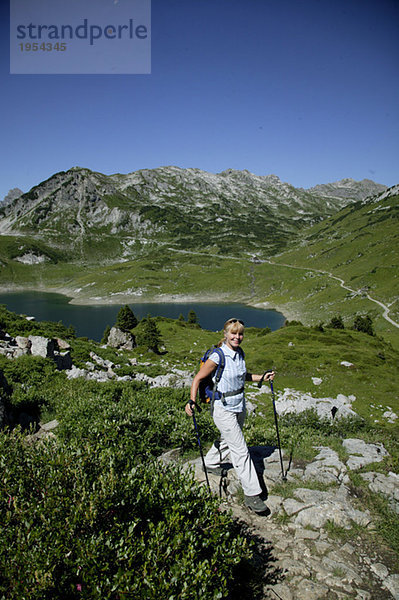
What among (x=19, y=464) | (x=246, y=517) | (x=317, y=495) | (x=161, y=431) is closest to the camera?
(x=19, y=464)

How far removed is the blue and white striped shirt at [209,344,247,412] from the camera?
6.79m

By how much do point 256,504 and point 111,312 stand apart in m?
159

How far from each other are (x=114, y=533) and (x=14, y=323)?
28.6 metres

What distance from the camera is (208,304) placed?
183m

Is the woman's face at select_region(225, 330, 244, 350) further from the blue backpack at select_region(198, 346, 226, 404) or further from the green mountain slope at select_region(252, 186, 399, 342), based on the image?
the green mountain slope at select_region(252, 186, 399, 342)

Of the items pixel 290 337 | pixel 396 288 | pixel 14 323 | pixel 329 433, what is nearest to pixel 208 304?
pixel 396 288

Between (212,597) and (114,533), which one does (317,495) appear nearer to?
(212,597)

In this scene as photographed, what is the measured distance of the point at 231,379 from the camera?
6789 mm

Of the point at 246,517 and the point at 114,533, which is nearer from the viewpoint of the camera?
the point at 114,533

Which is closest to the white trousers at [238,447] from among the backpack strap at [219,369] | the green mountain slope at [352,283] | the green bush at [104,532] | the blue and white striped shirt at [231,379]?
the blue and white striped shirt at [231,379]

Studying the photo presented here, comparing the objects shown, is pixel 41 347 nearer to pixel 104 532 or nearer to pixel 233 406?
pixel 233 406

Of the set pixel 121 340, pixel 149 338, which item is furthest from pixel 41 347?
pixel 149 338

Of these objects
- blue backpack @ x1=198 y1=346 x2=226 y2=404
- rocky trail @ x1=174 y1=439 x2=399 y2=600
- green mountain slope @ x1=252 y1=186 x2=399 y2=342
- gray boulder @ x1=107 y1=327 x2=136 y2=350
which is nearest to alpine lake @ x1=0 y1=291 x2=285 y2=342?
green mountain slope @ x1=252 y1=186 x2=399 y2=342

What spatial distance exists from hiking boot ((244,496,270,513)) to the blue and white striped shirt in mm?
1945
